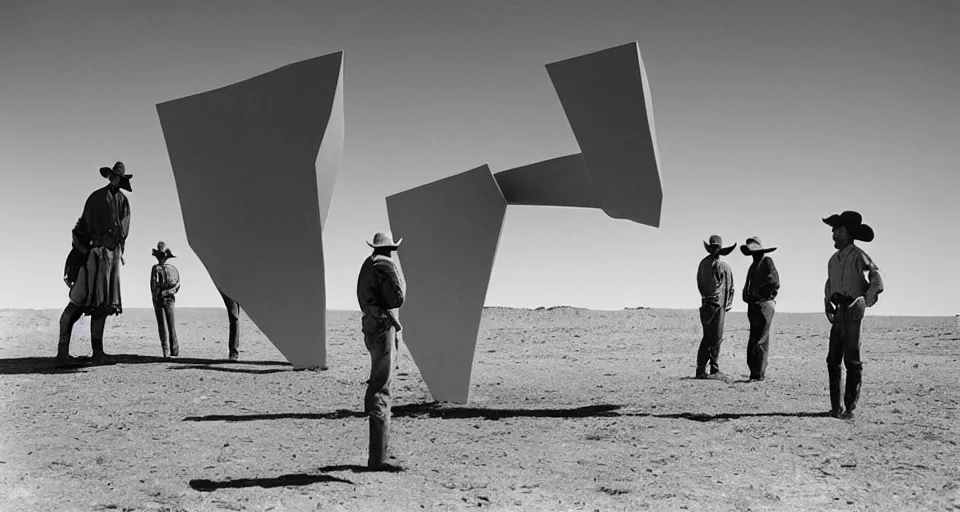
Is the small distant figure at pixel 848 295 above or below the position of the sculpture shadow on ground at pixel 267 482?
above

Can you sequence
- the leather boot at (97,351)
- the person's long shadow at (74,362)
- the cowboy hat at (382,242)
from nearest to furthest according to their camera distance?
the cowboy hat at (382,242) < the person's long shadow at (74,362) < the leather boot at (97,351)

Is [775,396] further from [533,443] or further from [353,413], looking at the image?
[353,413]

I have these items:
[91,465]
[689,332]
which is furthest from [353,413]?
[689,332]

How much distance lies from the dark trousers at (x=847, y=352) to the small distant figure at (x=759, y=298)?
3.39 m

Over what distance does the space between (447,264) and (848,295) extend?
4.40 meters

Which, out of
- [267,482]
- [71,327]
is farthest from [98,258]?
[267,482]

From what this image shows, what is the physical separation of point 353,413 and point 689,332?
48.6 feet

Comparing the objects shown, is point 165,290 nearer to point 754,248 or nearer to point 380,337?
point 380,337

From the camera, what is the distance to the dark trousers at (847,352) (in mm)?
7793

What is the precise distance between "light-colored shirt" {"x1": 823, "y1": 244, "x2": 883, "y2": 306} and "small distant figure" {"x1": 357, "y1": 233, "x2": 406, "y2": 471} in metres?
4.90

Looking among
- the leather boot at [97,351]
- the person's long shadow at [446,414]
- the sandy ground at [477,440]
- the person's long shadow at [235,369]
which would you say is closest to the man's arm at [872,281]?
the sandy ground at [477,440]

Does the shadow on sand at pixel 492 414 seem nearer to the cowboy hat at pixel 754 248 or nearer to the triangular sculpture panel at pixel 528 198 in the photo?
the triangular sculpture panel at pixel 528 198

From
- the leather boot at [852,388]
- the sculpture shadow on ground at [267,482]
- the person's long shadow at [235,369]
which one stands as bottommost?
the sculpture shadow on ground at [267,482]

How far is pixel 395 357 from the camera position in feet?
19.6
